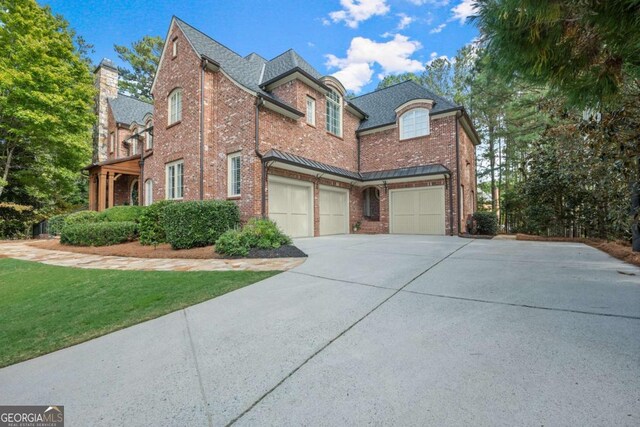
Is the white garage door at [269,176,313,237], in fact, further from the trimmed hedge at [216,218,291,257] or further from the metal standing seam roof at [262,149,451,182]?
the trimmed hedge at [216,218,291,257]

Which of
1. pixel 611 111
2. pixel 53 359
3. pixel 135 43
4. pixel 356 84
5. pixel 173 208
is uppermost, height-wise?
pixel 135 43

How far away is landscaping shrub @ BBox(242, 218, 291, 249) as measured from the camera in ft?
22.7

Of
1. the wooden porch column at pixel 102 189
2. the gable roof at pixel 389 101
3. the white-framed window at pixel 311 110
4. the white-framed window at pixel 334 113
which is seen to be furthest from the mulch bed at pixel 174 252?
the gable roof at pixel 389 101

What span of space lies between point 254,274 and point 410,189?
33.9ft

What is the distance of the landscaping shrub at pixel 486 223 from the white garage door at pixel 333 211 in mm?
6077

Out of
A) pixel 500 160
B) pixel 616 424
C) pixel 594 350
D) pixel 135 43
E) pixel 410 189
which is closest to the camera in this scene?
pixel 616 424

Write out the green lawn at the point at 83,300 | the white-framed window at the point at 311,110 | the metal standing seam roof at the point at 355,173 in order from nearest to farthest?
1. the green lawn at the point at 83,300
2. the metal standing seam roof at the point at 355,173
3. the white-framed window at the point at 311,110

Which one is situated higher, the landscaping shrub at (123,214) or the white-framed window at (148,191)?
the white-framed window at (148,191)

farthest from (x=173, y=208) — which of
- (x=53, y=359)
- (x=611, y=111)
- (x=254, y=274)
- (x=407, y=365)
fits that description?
(x=611, y=111)

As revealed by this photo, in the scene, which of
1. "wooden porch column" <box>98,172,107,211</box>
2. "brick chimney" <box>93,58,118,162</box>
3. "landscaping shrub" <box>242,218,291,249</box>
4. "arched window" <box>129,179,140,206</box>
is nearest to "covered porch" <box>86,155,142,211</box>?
"wooden porch column" <box>98,172,107,211</box>

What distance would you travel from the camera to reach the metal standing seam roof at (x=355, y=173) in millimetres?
9582

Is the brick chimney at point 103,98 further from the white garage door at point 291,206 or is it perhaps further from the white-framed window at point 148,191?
the white garage door at point 291,206

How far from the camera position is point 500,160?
20.0 m

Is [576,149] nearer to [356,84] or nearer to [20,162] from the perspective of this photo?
[20,162]
